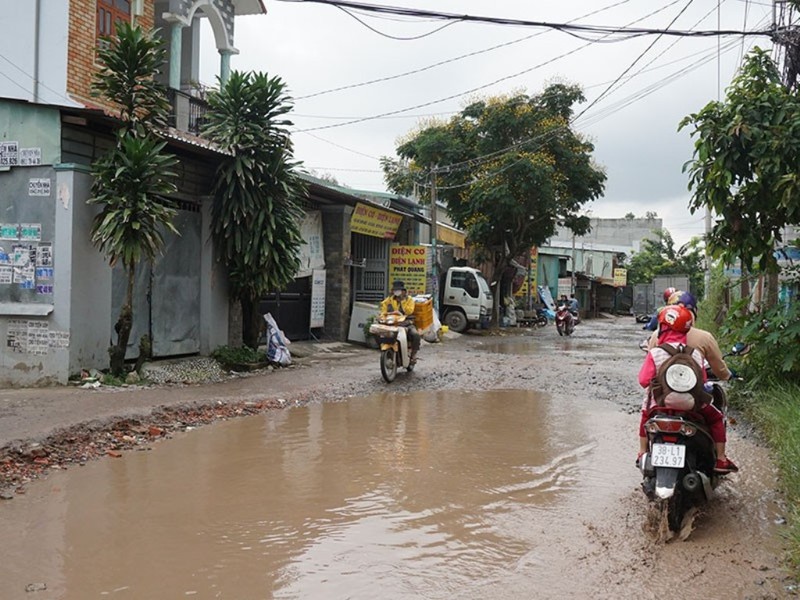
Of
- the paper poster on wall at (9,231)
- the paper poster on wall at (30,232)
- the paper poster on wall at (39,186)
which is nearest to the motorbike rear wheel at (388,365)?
the paper poster on wall at (30,232)

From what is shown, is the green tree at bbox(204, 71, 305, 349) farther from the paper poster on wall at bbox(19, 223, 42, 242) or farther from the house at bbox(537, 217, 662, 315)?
the house at bbox(537, 217, 662, 315)

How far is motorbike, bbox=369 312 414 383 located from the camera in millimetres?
11359

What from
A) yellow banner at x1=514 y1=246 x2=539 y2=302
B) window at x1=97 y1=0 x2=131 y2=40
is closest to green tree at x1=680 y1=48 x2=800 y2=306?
window at x1=97 y1=0 x2=131 y2=40

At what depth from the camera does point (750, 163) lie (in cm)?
767

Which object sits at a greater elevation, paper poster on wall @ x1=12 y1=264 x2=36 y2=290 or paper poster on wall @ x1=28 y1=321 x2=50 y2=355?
paper poster on wall @ x1=12 y1=264 x2=36 y2=290

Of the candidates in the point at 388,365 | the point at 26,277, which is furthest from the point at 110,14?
the point at 388,365

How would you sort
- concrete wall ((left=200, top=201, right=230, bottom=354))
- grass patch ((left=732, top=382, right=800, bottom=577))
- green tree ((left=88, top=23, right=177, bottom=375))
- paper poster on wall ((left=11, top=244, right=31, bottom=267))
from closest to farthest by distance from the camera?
grass patch ((left=732, top=382, right=800, bottom=577)), green tree ((left=88, top=23, right=177, bottom=375)), paper poster on wall ((left=11, top=244, right=31, bottom=267)), concrete wall ((left=200, top=201, right=230, bottom=354))

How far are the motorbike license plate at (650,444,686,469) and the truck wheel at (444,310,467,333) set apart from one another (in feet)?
67.8

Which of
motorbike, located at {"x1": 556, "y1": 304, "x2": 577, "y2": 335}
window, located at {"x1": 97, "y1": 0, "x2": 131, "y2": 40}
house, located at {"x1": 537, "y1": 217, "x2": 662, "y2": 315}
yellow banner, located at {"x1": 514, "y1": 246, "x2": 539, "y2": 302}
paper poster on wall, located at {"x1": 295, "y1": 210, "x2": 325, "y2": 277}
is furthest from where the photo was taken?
house, located at {"x1": 537, "y1": 217, "x2": 662, "y2": 315}

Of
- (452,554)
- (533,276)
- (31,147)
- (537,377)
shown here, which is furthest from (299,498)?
(533,276)

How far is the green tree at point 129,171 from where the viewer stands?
30.8 feet

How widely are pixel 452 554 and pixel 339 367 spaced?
Answer: 9.42m

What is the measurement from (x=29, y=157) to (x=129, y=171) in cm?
139

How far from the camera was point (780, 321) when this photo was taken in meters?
8.01
